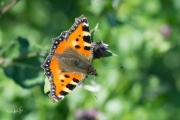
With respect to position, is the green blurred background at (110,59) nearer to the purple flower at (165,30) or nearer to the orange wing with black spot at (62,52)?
the purple flower at (165,30)

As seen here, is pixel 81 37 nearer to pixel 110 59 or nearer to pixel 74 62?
pixel 74 62

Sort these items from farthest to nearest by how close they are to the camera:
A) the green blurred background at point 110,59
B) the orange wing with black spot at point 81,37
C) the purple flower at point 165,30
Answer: the purple flower at point 165,30, the green blurred background at point 110,59, the orange wing with black spot at point 81,37

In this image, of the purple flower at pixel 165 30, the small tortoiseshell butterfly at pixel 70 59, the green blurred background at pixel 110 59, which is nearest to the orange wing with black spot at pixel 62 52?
the small tortoiseshell butterfly at pixel 70 59

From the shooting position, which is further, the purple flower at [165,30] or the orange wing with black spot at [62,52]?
the purple flower at [165,30]

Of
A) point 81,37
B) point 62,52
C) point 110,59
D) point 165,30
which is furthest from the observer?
point 165,30

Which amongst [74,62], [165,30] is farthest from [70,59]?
[165,30]

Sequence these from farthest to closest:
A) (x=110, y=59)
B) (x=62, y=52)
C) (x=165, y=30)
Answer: (x=165, y=30), (x=110, y=59), (x=62, y=52)

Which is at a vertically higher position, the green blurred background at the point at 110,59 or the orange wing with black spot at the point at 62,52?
the green blurred background at the point at 110,59

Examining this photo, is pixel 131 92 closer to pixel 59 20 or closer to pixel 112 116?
pixel 112 116
